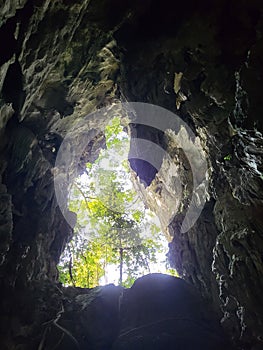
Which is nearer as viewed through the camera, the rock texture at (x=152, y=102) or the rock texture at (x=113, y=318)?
the rock texture at (x=152, y=102)

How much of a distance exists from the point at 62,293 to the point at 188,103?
837 centimetres

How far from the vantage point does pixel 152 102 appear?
1110 cm

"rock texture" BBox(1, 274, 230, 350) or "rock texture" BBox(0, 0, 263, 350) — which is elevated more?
"rock texture" BBox(0, 0, 263, 350)

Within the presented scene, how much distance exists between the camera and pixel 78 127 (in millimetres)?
13359

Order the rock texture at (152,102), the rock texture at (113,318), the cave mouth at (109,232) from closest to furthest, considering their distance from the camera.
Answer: the rock texture at (152,102)
the rock texture at (113,318)
the cave mouth at (109,232)

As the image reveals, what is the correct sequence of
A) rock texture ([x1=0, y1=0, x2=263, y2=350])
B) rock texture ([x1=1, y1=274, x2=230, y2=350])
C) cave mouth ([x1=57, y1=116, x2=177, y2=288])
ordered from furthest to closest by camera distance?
cave mouth ([x1=57, y1=116, x2=177, y2=288]) → rock texture ([x1=1, y1=274, x2=230, y2=350]) → rock texture ([x1=0, y1=0, x2=263, y2=350])

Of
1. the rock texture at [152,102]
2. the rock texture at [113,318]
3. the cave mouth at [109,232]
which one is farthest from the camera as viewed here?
the cave mouth at [109,232]

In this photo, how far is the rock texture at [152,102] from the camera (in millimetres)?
6777

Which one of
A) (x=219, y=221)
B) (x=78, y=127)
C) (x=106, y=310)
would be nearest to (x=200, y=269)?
(x=219, y=221)

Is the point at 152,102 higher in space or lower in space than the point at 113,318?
higher

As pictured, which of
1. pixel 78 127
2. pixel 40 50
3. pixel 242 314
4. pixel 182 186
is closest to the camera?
pixel 40 50

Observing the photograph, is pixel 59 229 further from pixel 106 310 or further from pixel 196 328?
pixel 196 328

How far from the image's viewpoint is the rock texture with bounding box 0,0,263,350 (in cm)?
678

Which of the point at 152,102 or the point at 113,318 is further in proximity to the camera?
the point at 152,102
